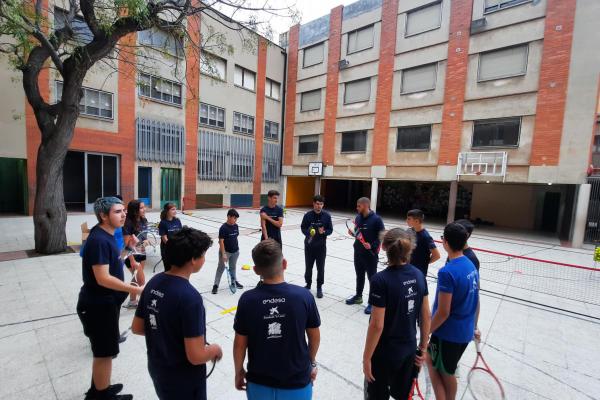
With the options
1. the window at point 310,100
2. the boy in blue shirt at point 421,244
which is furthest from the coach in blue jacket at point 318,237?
the window at point 310,100

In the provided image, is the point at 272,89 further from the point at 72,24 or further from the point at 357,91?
the point at 72,24

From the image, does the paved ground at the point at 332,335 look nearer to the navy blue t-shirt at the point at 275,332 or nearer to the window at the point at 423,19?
the navy blue t-shirt at the point at 275,332

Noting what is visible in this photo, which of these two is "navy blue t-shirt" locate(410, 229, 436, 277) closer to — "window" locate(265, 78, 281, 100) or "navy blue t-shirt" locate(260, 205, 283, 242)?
"navy blue t-shirt" locate(260, 205, 283, 242)

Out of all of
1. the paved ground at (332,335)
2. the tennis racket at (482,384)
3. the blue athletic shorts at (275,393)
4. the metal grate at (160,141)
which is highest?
the metal grate at (160,141)

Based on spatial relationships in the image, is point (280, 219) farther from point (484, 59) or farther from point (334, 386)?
point (484, 59)

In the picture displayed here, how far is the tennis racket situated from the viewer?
9.64 ft

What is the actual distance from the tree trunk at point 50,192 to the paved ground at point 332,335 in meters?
0.64

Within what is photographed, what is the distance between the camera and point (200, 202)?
19.2m

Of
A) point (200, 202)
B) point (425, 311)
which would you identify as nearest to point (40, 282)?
point (425, 311)

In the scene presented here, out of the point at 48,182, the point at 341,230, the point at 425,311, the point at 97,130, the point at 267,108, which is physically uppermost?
the point at 267,108

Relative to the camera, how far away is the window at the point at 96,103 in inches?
549

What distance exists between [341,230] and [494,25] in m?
12.8

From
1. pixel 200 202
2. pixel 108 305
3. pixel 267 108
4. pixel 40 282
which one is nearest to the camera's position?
pixel 108 305

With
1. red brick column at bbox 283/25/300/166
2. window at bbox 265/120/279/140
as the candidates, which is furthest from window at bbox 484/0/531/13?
window at bbox 265/120/279/140
